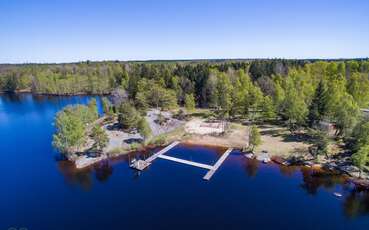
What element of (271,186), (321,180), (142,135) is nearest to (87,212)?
(142,135)

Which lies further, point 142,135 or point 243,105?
point 243,105

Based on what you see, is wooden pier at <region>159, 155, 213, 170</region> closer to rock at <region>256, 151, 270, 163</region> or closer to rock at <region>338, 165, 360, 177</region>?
rock at <region>256, 151, 270, 163</region>

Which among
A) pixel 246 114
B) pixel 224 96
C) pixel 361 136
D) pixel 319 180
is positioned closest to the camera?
pixel 319 180

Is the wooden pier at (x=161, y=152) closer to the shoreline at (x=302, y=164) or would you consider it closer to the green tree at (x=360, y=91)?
the shoreline at (x=302, y=164)

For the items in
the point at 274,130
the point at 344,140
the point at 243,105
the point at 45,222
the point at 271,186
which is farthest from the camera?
the point at 243,105

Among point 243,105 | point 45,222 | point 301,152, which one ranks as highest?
point 243,105

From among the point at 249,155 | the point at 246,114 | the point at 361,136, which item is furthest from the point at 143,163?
the point at 246,114

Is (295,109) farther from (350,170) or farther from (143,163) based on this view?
(143,163)

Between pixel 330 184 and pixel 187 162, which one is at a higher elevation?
pixel 187 162

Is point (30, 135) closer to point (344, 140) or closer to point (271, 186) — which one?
point (271, 186)
